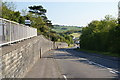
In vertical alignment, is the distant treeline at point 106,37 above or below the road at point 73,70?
above

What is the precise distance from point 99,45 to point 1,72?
5393cm

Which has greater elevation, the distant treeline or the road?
the distant treeline

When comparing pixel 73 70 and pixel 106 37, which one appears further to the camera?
pixel 106 37

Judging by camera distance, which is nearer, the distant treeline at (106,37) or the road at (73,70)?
the road at (73,70)

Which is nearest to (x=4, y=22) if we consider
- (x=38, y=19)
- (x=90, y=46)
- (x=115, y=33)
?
(x=115, y=33)

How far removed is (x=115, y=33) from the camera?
4525cm

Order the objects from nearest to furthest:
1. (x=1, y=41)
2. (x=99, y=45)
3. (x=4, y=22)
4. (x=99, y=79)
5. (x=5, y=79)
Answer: (x=5, y=79)
(x=1, y=41)
(x=4, y=22)
(x=99, y=79)
(x=99, y=45)

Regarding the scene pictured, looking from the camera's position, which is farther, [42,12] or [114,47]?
[42,12]

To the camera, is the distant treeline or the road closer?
the road

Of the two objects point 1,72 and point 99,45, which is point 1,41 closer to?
point 1,72

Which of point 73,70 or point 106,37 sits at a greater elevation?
point 106,37

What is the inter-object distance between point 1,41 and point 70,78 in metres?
6.70

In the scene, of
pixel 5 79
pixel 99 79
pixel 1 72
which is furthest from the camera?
pixel 99 79

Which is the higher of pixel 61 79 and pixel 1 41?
pixel 1 41
